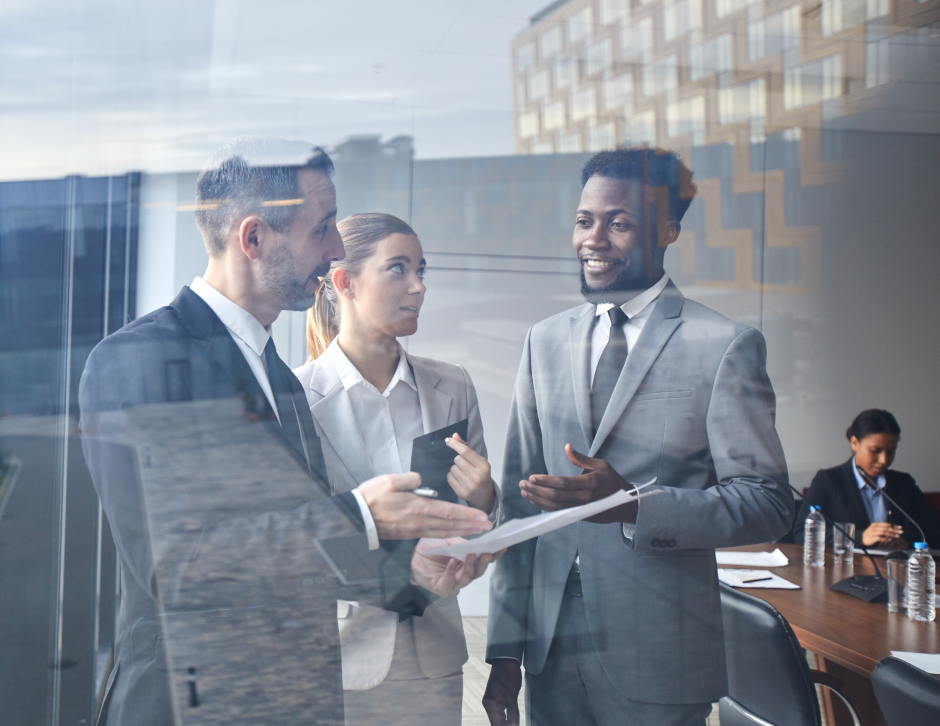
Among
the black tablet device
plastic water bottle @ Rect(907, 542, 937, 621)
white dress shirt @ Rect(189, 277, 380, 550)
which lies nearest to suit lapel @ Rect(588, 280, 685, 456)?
the black tablet device

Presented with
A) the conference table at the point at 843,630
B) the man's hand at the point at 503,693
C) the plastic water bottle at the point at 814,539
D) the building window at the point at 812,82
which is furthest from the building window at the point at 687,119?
the man's hand at the point at 503,693

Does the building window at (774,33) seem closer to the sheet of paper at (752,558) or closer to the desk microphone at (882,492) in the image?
the desk microphone at (882,492)

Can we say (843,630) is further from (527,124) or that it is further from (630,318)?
(527,124)

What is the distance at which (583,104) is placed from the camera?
1365 mm

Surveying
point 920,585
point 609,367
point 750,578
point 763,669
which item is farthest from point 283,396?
point 920,585

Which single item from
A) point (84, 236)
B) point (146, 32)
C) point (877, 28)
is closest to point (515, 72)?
point (146, 32)

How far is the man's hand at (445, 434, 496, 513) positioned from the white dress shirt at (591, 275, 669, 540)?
10.7 inches

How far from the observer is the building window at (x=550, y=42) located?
1364 millimetres

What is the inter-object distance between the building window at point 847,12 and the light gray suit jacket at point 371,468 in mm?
1179

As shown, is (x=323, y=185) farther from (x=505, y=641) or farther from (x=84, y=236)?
(x=505, y=641)

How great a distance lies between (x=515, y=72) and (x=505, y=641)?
1.08 meters

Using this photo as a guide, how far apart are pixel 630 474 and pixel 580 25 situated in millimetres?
889

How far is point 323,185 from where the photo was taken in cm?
116

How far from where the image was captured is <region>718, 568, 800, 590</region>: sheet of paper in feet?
4.52
